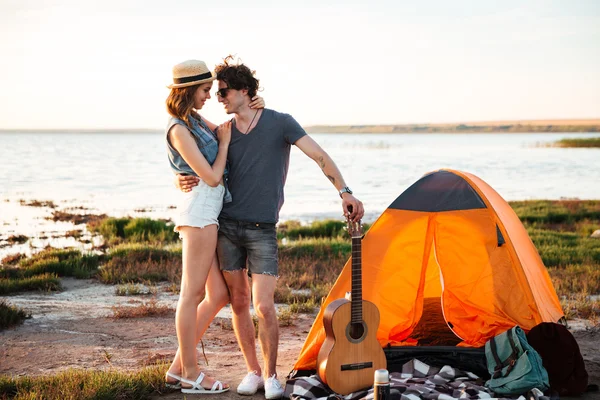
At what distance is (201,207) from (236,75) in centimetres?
100

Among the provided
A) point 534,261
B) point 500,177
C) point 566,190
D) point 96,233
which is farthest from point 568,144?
point 534,261

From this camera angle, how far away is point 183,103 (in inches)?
192

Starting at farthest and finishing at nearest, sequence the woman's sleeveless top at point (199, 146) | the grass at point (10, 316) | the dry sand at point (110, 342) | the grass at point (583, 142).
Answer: the grass at point (583, 142), the grass at point (10, 316), the dry sand at point (110, 342), the woman's sleeveless top at point (199, 146)

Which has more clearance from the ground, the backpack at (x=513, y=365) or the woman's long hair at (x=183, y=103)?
the woman's long hair at (x=183, y=103)

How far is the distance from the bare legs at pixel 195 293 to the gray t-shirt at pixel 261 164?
11.4 inches

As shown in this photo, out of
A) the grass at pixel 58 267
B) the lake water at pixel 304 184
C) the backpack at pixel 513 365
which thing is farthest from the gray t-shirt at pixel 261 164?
the lake water at pixel 304 184

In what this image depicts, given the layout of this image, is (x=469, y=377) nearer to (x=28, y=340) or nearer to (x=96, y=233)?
(x=28, y=340)

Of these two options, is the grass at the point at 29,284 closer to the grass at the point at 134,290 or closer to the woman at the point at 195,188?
the grass at the point at 134,290

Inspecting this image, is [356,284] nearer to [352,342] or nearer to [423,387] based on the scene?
[352,342]

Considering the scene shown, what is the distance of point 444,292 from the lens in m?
6.21

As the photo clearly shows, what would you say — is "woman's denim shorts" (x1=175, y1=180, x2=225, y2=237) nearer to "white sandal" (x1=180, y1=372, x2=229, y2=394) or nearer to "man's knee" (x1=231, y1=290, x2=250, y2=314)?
"man's knee" (x1=231, y1=290, x2=250, y2=314)

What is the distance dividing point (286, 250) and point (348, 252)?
110cm

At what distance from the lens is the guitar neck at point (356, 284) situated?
5.04 meters

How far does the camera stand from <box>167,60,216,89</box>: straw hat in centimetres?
478
